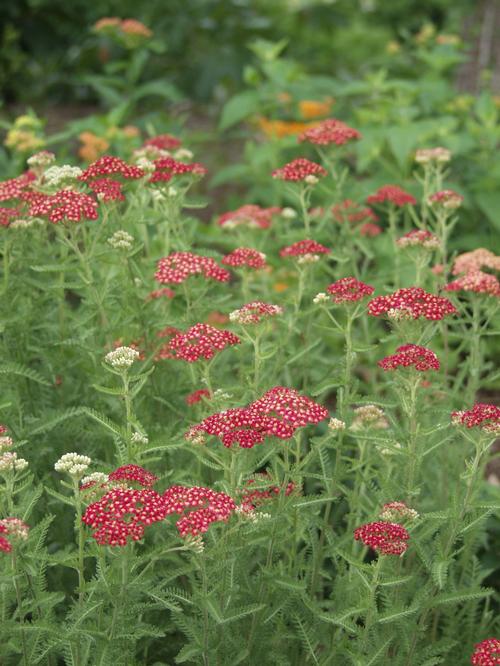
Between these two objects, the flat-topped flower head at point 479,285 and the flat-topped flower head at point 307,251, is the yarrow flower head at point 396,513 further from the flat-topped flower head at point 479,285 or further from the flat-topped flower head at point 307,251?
the flat-topped flower head at point 307,251

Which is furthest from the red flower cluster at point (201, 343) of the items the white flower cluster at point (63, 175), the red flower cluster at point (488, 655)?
the red flower cluster at point (488, 655)

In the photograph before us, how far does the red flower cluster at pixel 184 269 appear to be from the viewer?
3.30 metres

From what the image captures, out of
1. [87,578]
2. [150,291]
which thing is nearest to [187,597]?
[87,578]

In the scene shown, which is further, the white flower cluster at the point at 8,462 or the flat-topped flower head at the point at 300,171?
the flat-topped flower head at the point at 300,171

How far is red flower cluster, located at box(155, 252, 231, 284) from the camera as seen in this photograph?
10.8ft

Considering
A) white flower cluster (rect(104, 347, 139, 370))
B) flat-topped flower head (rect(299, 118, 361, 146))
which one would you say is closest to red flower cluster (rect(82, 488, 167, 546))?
white flower cluster (rect(104, 347, 139, 370))

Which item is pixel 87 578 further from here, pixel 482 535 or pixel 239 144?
pixel 239 144

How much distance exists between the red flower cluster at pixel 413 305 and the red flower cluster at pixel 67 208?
95 centimetres

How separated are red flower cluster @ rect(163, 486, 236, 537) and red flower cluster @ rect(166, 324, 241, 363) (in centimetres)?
49

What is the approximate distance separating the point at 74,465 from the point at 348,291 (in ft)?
3.53

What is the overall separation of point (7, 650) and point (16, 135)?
289 cm

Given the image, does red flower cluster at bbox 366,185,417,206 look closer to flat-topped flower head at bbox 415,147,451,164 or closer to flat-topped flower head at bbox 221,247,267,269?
flat-topped flower head at bbox 415,147,451,164

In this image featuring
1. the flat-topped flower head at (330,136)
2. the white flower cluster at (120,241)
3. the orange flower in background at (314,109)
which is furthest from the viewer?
the orange flower in background at (314,109)

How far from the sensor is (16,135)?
500 cm
